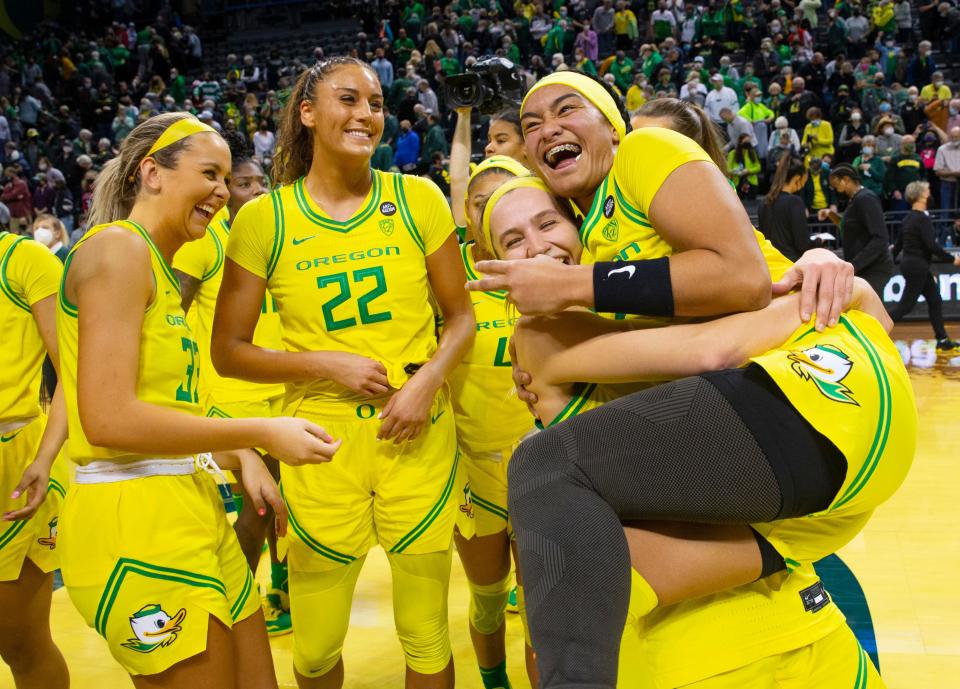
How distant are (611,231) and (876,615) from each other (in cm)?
297

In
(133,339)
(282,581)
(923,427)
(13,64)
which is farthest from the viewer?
(13,64)

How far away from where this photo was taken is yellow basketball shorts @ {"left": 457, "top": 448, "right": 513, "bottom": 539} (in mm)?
3695

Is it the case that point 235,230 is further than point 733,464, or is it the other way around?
point 235,230

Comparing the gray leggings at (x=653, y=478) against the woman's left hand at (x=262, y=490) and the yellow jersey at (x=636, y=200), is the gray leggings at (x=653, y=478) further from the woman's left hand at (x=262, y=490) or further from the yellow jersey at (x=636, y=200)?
the woman's left hand at (x=262, y=490)

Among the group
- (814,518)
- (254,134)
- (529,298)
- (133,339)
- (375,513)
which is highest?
(529,298)

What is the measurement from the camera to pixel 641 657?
2.10 m

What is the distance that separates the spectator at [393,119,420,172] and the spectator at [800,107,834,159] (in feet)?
19.5

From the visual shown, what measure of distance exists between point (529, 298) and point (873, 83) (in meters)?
15.2

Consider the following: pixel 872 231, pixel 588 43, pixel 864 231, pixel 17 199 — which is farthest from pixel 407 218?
pixel 588 43

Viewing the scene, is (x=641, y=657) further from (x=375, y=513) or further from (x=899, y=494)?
(x=899, y=494)

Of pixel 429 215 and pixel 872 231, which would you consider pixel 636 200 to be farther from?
pixel 872 231

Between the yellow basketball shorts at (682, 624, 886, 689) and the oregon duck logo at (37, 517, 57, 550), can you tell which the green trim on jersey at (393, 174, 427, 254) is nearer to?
the oregon duck logo at (37, 517, 57, 550)

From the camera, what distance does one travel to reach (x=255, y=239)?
318 centimetres

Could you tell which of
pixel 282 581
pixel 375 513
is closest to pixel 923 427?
pixel 282 581
